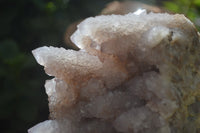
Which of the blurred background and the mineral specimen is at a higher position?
the mineral specimen

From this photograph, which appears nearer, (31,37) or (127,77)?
(127,77)

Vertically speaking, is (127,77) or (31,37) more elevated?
(127,77)

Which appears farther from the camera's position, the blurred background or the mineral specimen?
the blurred background

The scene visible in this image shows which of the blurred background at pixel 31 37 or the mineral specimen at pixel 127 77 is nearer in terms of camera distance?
the mineral specimen at pixel 127 77

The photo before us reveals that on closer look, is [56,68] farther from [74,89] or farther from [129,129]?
[129,129]

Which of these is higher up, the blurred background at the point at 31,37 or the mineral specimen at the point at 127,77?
the mineral specimen at the point at 127,77
